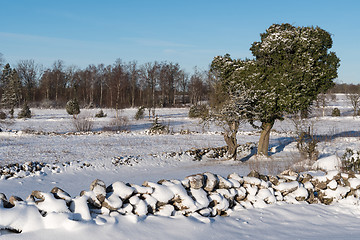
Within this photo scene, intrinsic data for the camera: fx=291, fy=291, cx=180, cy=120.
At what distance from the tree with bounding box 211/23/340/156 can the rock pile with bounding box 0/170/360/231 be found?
6589 millimetres

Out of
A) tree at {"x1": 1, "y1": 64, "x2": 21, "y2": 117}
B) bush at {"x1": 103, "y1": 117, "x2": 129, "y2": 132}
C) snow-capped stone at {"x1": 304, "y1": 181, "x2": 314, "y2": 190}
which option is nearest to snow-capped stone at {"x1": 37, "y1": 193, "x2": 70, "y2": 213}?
snow-capped stone at {"x1": 304, "y1": 181, "x2": 314, "y2": 190}

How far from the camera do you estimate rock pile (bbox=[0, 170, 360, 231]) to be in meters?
3.73

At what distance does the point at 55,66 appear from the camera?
70875 mm

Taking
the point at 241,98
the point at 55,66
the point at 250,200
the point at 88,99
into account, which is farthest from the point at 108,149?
the point at 55,66

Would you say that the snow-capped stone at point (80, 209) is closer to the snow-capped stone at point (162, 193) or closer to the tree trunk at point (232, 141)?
the snow-capped stone at point (162, 193)

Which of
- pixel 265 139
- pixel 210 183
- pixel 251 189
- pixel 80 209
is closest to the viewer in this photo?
A: pixel 80 209

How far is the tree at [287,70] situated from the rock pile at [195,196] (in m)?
6.59

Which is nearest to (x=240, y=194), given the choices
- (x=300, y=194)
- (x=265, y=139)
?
(x=300, y=194)

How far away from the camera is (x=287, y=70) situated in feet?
38.7

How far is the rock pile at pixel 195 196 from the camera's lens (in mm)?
3727

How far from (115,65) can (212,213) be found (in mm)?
66822

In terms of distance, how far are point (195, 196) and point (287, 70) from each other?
8956 mm

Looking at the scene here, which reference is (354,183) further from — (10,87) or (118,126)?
(10,87)

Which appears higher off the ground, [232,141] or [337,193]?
[232,141]
